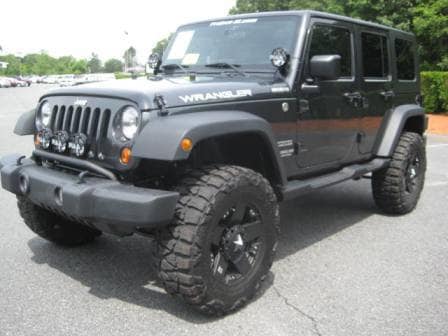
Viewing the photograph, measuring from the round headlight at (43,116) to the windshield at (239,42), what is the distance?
126 cm

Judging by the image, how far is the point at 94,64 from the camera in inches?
5027

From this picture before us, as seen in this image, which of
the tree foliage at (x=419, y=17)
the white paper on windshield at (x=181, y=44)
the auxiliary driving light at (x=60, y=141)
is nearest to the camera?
the auxiliary driving light at (x=60, y=141)

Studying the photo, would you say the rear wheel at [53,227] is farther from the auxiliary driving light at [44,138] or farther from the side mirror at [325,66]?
the side mirror at [325,66]

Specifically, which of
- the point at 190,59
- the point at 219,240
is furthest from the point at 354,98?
the point at 219,240

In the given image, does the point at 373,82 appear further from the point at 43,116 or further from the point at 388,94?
the point at 43,116

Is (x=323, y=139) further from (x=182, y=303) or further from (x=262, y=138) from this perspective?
(x=182, y=303)

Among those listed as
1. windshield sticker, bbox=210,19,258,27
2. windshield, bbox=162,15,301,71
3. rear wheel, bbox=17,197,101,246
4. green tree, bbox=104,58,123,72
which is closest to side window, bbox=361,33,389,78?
windshield, bbox=162,15,301,71

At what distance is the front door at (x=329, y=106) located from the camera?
4.04 meters

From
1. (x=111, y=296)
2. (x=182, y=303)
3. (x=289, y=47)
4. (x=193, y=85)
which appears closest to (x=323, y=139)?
(x=289, y=47)

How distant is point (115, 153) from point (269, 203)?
3.41 ft

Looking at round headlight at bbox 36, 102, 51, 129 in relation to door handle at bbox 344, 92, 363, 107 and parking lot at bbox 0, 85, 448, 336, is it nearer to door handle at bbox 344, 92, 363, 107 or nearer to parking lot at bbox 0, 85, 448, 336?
parking lot at bbox 0, 85, 448, 336

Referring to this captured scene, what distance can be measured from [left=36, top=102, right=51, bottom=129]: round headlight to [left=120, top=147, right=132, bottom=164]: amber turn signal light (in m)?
0.99

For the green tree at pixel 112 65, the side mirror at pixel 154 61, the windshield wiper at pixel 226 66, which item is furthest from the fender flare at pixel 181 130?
the green tree at pixel 112 65

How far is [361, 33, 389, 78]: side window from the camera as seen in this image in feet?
16.0
